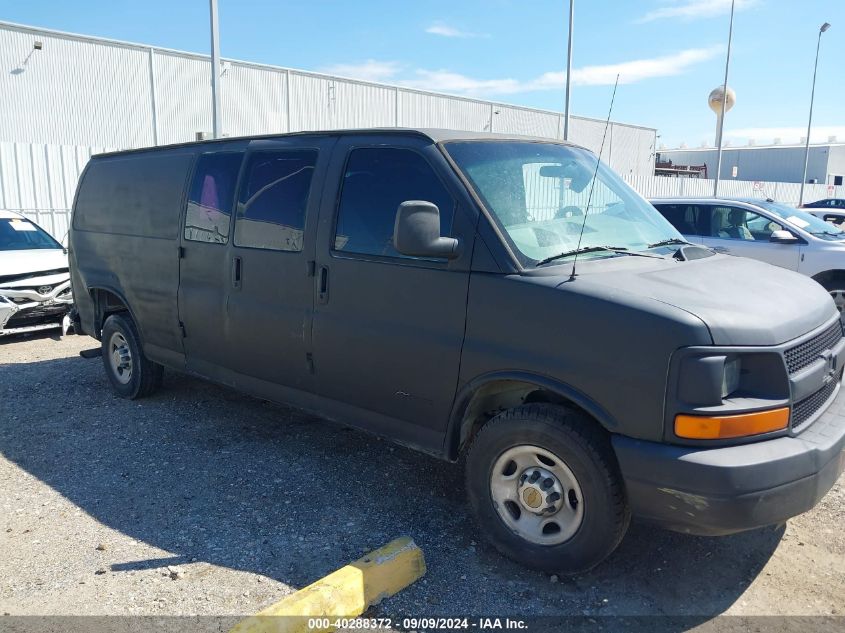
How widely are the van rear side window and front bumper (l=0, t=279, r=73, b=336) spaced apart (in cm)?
271

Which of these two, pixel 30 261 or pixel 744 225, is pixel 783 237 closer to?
pixel 744 225

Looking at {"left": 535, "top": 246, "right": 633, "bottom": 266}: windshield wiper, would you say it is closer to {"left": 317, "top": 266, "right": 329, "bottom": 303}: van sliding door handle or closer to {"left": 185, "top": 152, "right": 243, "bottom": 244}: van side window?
{"left": 317, "top": 266, "right": 329, "bottom": 303}: van sliding door handle

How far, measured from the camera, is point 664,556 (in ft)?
11.5

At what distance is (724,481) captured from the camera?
2.69 meters

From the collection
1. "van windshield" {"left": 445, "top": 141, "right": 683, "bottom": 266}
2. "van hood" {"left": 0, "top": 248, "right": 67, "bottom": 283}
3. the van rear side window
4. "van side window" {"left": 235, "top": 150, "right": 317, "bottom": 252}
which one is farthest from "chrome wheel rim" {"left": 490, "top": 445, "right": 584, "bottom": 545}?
"van hood" {"left": 0, "top": 248, "right": 67, "bottom": 283}

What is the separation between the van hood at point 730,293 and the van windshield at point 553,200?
11.0 inches

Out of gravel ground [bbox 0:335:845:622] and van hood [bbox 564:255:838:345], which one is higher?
van hood [bbox 564:255:838:345]

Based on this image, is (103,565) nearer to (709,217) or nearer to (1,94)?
(709,217)

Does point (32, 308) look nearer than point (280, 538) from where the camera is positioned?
No

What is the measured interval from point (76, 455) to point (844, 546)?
499cm

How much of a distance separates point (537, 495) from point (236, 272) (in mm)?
2607

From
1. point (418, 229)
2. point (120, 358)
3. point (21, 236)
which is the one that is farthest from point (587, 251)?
point (21, 236)

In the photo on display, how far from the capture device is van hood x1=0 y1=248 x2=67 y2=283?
28.2 feet

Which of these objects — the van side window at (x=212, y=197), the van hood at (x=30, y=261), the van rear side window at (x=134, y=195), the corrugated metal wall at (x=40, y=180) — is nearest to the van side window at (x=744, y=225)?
the van side window at (x=212, y=197)
